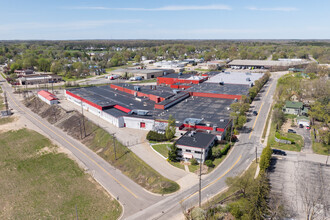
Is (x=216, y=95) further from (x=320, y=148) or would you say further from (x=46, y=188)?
(x=46, y=188)

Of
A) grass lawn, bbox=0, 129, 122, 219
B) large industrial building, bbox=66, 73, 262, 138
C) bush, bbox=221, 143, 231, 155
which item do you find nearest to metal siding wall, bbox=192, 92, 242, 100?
large industrial building, bbox=66, 73, 262, 138

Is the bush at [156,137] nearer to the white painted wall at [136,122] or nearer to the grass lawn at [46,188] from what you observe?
the white painted wall at [136,122]

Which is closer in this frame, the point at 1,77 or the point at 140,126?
the point at 140,126

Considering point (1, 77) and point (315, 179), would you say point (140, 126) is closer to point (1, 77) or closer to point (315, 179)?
point (315, 179)

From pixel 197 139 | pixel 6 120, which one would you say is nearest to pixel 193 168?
pixel 197 139

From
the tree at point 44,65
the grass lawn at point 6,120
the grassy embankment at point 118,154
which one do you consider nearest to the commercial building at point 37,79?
the tree at point 44,65

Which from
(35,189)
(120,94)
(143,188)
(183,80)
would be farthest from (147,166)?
(183,80)

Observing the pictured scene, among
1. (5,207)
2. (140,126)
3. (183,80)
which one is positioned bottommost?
(5,207)
